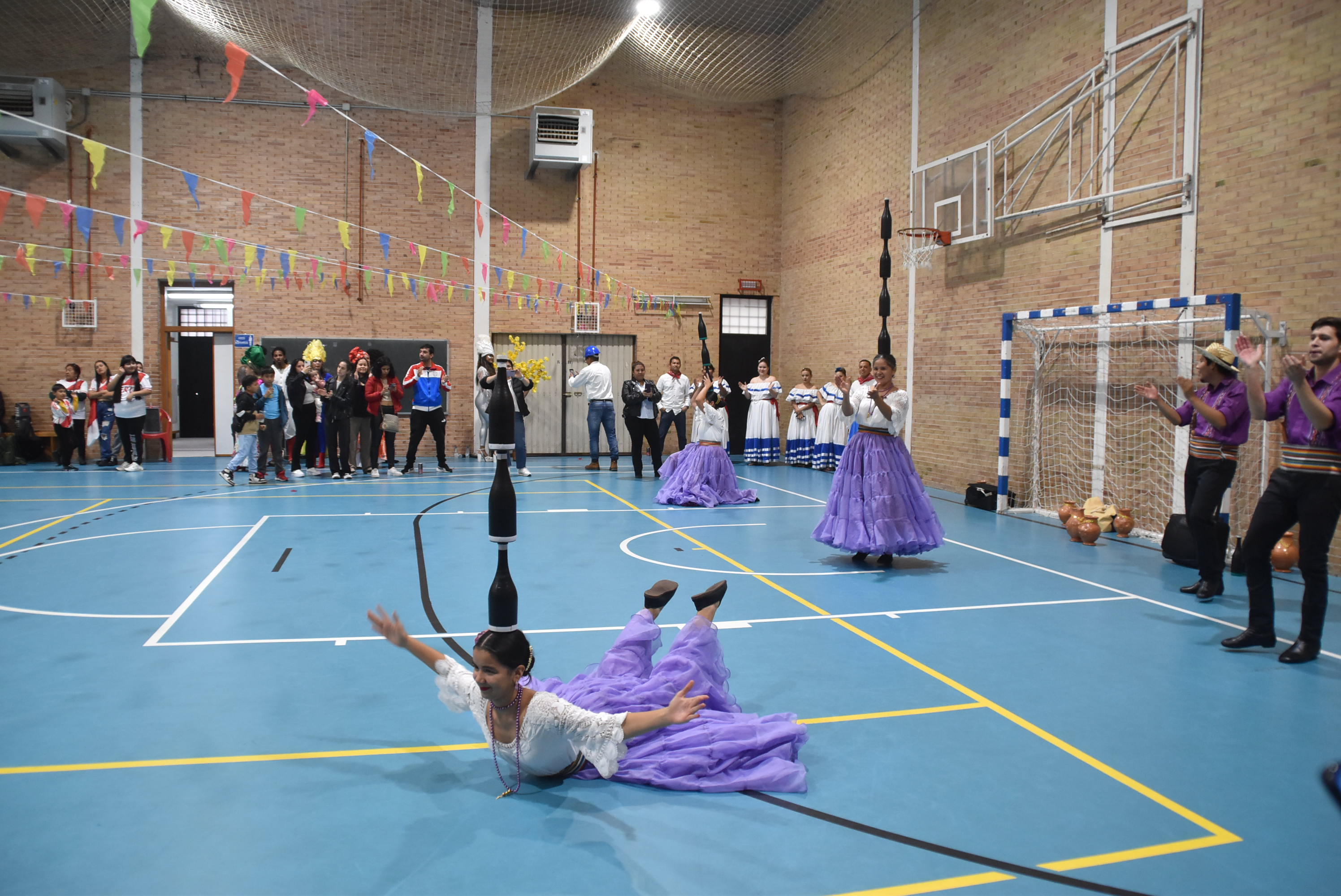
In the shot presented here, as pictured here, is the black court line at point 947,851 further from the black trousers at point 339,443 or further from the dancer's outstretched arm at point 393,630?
the black trousers at point 339,443

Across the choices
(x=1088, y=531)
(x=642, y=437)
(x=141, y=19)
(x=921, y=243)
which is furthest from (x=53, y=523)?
(x=921, y=243)

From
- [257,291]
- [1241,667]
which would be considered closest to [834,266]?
[257,291]

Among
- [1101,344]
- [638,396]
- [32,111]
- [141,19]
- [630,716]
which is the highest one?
[32,111]

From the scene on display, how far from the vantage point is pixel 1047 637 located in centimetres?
526

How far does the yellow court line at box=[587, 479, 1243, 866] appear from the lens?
9.27 feet

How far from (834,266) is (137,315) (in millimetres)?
12699

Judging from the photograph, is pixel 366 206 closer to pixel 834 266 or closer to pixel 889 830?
pixel 834 266

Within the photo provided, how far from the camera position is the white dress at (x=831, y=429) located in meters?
A: 14.9

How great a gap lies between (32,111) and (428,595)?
1450 cm

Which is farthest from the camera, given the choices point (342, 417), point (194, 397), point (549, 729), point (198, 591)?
point (194, 397)

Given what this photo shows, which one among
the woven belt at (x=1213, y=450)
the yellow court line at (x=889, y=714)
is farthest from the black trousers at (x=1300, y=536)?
the yellow court line at (x=889, y=714)

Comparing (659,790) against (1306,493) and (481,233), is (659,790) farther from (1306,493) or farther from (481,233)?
(481,233)

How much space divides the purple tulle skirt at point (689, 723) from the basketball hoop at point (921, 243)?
966 centimetres

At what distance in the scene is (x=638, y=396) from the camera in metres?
13.1
